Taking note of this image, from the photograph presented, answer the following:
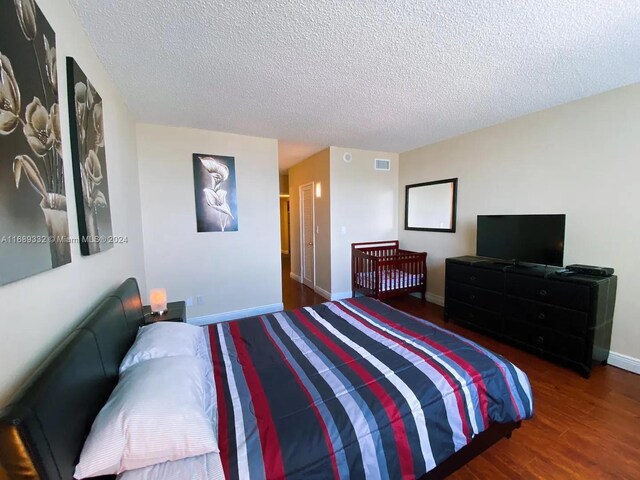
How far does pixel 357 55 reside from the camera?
1839 millimetres

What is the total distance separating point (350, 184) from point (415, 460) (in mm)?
3760

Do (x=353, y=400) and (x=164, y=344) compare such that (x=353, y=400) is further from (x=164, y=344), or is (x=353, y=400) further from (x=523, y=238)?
(x=523, y=238)

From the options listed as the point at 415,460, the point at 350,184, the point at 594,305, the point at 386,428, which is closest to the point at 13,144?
the point at 386,428

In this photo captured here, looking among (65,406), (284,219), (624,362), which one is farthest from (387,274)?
(284,219)

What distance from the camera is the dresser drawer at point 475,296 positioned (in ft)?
9.51

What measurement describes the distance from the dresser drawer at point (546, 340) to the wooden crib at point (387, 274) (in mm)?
1486

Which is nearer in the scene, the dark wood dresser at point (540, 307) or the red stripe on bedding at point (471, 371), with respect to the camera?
the red stripe on bedding at point (471, 371)

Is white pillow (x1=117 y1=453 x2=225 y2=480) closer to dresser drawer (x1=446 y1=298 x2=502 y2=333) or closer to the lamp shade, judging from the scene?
the lamp shade

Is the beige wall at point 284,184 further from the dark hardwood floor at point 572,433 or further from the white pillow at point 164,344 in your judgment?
the dark hardwood floor at point 572,433

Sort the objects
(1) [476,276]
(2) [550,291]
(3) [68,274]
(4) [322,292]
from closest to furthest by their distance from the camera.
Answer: (3) [68,274] < (2) [550,291] < (1) [476,276] < (4) [322,292]

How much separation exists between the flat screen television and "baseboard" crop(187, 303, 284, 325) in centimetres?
288

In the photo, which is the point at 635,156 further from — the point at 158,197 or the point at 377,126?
the point at 158,197

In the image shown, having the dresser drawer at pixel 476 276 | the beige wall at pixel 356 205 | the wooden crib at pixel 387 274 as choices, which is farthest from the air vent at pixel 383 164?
the dresser drawer at pixel 476 276

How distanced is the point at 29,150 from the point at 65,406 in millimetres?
849
